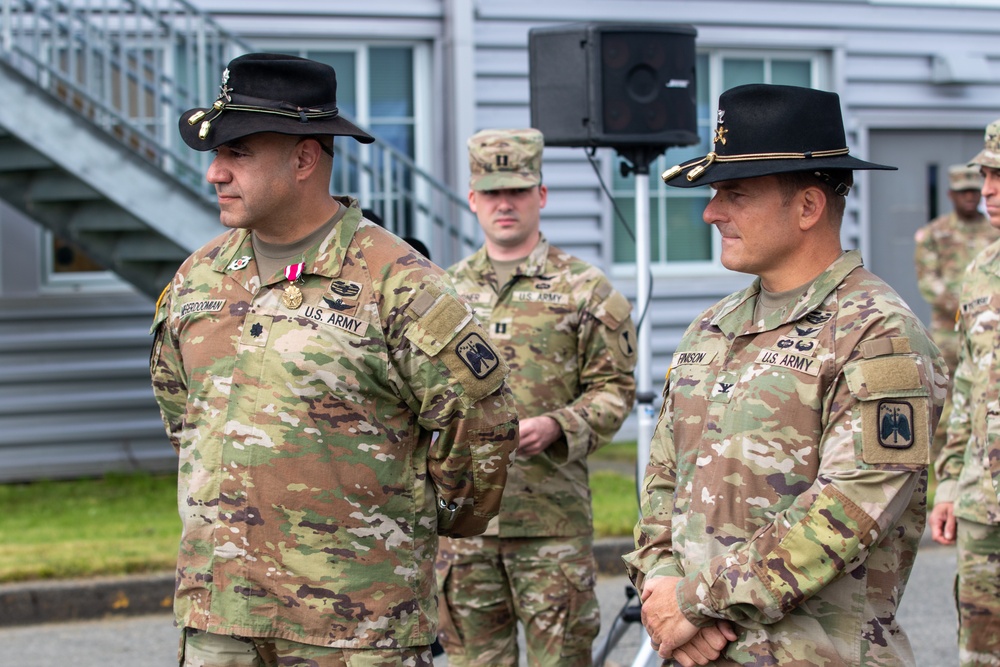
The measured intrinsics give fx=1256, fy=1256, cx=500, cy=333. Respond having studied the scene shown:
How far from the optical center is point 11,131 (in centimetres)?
820

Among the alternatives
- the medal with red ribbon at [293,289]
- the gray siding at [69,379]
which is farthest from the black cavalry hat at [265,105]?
the gray siding at [69,379]

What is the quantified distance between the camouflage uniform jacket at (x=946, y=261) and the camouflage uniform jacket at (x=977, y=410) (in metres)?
5.45

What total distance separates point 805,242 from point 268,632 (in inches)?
66.5

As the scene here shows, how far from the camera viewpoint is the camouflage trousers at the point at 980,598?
14.5ft

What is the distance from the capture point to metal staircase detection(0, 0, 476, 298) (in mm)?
8305

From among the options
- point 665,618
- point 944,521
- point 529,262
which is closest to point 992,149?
point 944,521

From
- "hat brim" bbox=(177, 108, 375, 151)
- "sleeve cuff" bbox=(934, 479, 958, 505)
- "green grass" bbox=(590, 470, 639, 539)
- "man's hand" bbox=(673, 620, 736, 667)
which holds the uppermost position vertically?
"hat brim" bbox=(177, 108, 375, 151)

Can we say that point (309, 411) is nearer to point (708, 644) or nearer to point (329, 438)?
point (329, 438)

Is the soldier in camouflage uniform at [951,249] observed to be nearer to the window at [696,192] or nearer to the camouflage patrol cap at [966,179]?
the camouflage patrol cap at [966,179]

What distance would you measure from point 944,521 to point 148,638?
160 inches

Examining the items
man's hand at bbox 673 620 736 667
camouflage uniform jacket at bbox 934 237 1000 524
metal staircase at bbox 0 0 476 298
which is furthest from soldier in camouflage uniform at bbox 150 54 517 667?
metal staircase at bbox 0 0 476 298

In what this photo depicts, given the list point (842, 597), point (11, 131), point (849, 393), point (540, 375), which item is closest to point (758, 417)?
point (849, 393)

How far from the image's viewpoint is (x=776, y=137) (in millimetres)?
3049

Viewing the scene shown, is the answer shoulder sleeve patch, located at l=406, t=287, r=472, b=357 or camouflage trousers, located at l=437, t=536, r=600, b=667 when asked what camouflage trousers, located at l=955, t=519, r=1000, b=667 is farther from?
shoulder sleeve patch, located at l=406, t=287, r=472, b=357
